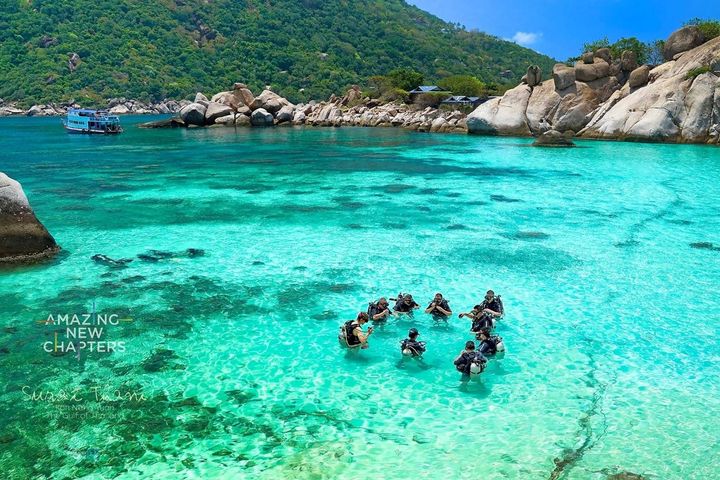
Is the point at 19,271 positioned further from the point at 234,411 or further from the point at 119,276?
the point at 234,411

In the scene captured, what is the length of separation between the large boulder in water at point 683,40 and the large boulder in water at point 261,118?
54.3m

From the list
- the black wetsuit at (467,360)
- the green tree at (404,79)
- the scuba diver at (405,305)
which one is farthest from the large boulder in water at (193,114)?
the black wetsuit at (467,360)

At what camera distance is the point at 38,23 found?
511 feet

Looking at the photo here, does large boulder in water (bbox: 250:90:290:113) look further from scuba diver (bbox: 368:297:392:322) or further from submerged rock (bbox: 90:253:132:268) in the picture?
scuba diver (bbox: 368:297:392:322)

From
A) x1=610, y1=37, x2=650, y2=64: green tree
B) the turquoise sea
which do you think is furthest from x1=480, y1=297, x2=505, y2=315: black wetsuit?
x1=610, y1=37, x2=650, y2=64: green tree

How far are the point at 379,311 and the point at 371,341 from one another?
93cm

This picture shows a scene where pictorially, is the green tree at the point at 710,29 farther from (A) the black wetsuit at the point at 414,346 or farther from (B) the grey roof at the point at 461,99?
(A) the black wetsuit at the point at 414,346

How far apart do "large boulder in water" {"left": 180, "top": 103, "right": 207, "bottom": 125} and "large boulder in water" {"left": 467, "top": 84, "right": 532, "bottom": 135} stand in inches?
1724

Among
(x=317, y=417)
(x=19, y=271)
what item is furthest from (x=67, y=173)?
(x=317, y=417)

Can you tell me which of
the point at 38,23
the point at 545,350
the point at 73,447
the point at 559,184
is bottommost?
the point at 73,447

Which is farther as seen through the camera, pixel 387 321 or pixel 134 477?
pixel 387 321

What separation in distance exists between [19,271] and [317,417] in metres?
11.9

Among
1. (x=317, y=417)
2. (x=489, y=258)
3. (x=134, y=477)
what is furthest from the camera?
(x=489, y=258)

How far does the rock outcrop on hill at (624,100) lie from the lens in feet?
158
